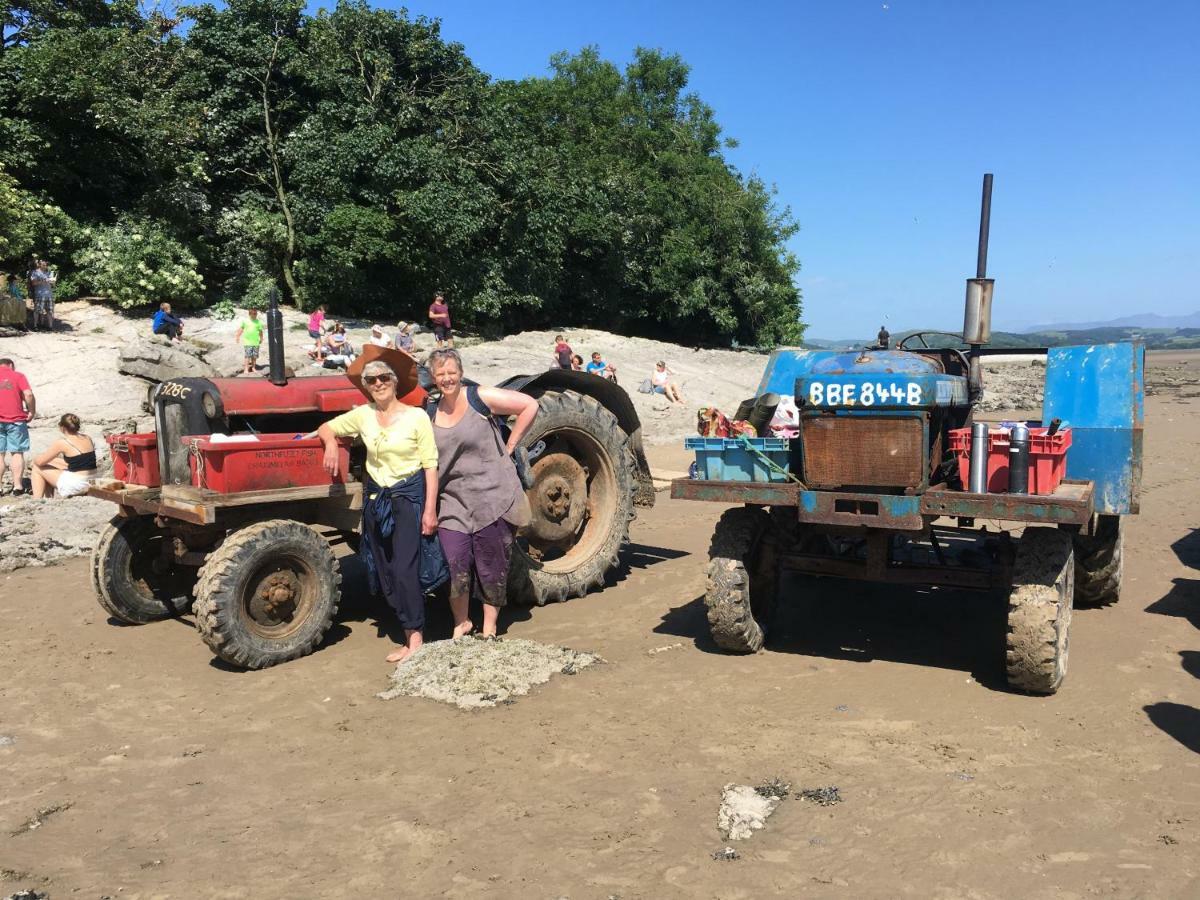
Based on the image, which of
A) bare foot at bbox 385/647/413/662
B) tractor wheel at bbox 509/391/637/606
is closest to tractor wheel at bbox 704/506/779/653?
tractor wheel at bbox 509/391/637/606

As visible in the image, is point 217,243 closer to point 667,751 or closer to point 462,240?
point 462,240

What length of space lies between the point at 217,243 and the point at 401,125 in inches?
199

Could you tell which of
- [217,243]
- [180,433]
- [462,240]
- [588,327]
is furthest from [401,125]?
[180,433]

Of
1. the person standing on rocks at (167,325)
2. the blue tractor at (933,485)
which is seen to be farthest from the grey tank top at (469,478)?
the person standing on rocks at (167,325)

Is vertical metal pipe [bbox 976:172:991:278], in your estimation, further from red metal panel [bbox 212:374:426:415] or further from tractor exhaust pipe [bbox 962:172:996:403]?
red metal panel [bbox 212:374:426:415]

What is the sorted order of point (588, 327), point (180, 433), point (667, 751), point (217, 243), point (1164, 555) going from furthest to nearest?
point (588, 327), point (217, 243), point (1164, 555), point (180, 433), point (667, 751)

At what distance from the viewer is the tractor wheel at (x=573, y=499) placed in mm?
6895

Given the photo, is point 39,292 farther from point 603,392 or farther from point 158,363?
point 603,392

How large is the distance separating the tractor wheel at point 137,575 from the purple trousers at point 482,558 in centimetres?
223

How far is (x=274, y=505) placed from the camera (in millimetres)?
6039

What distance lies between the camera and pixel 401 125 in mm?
22203

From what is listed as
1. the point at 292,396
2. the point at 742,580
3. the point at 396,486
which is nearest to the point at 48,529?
the point at 292,396

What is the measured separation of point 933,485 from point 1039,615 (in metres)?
0.97

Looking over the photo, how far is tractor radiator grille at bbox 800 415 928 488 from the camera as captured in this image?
4.91m
